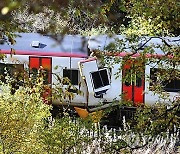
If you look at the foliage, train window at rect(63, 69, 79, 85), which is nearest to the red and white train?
train window at rect(63, 69, 79, 85)

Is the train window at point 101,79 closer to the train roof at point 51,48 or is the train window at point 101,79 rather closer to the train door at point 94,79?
the train door at point 94,79

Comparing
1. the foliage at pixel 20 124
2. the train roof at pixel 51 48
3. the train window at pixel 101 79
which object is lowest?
the train window at pixel 101 79

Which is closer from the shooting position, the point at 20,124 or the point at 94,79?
the point at 20,124

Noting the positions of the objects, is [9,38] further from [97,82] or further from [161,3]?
[97,82]

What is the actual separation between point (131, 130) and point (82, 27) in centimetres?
845

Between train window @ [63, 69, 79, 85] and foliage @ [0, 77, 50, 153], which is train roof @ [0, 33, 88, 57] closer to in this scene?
train window @ [63, 69, 79, 85]

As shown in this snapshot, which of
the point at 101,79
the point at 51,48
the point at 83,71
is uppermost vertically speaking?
the point at 51,48

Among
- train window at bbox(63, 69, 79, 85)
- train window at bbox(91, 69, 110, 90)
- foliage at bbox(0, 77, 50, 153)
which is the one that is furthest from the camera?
train window at bbox(63, 69, 79, 85)

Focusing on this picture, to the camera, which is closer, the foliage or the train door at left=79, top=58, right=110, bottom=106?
the foliage

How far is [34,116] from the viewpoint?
5.23m

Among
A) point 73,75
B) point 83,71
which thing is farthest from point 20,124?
point 73,75

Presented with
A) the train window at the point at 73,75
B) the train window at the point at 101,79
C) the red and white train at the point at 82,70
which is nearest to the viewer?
the red and white train at the point at 82,70

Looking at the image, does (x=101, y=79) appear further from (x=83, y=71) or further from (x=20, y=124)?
(x=20, y=124)

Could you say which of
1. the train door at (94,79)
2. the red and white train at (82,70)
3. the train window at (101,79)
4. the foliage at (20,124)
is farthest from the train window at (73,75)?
the foliage at (20,124)
